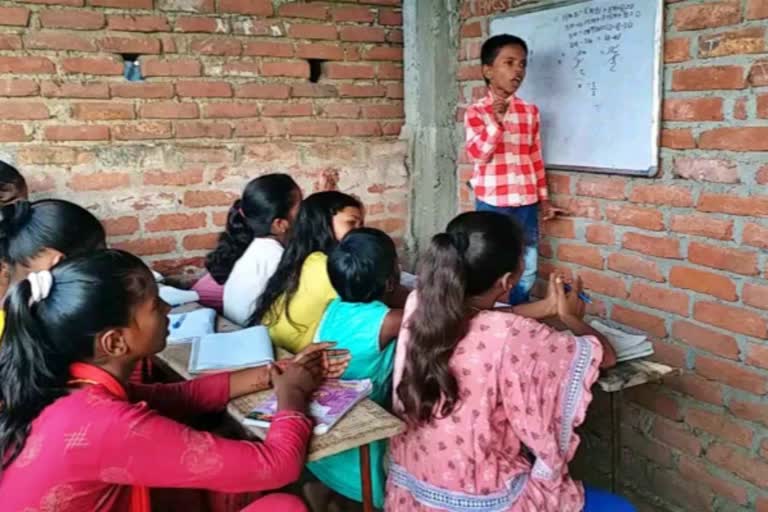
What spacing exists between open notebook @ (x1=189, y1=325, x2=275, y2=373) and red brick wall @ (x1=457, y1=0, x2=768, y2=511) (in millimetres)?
1380

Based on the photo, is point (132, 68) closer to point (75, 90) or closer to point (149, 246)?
point (75, 90)

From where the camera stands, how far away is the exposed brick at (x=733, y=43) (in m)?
2.09

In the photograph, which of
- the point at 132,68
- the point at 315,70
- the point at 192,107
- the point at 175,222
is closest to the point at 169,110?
the point at 192,107

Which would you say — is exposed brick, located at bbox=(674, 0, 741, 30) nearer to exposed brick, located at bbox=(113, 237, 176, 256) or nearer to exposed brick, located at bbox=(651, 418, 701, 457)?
exposed brick, located at bbox=(651, 418, 701, 457)

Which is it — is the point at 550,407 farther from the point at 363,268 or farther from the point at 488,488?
the point at 363,268

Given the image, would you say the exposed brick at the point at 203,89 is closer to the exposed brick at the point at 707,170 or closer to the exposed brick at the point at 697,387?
the exposed brick at the point at 707,170

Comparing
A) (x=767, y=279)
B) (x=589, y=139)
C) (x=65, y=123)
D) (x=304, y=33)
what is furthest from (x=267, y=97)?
(x=767, y=279)

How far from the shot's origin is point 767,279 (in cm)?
215

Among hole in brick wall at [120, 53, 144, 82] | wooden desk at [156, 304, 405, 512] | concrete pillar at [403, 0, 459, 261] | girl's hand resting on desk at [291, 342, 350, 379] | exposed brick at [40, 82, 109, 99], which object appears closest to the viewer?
wooden desk at [156, 304, 405, 512]

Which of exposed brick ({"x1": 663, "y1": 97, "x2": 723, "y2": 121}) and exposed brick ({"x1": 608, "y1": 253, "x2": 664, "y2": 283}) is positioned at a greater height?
exposed brick ({"x1": 663, "y1": 97, "x2": 723, "y2": 121})

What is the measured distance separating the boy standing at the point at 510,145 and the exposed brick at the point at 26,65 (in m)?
1.69

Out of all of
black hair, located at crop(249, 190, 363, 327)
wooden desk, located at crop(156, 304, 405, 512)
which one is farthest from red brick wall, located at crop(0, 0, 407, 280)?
wooden desk, located at crop(156, 304, 405, 512)

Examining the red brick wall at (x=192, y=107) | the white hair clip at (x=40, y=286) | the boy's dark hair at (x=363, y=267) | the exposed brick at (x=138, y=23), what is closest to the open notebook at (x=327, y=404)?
the boy's dark hair at (x=363, y=267)

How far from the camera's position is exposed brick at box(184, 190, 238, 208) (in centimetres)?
319
